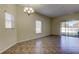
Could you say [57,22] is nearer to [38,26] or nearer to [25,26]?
[38,26]

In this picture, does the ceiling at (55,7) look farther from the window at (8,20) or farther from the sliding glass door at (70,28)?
the sliding glass door at (70,28)

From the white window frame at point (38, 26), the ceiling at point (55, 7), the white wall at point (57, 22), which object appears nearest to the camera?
the ceiling at point (55, 7)

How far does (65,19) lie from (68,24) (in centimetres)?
72

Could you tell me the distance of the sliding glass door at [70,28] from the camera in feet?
46.6

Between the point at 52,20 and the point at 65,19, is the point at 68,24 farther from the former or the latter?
the point at 52,20

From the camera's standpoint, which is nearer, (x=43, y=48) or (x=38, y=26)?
(x=43, y=48)

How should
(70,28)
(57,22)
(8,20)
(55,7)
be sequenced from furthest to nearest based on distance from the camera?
(57,22), (70,28), (55,7), (8,20)

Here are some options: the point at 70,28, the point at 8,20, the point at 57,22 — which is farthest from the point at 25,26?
the point at 57,22

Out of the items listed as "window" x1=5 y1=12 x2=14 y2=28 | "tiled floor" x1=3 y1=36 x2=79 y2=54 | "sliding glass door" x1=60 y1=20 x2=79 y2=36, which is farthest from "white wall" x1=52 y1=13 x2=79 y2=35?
"window" x1=5 y1=12 x2=14 y2=28

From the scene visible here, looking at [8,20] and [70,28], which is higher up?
[8,20]

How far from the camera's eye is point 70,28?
1478 cm

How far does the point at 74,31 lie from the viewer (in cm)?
1438

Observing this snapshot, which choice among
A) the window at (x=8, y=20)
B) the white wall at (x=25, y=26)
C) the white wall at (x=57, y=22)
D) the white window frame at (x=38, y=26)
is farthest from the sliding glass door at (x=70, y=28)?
the window at (x=8, y=20)
